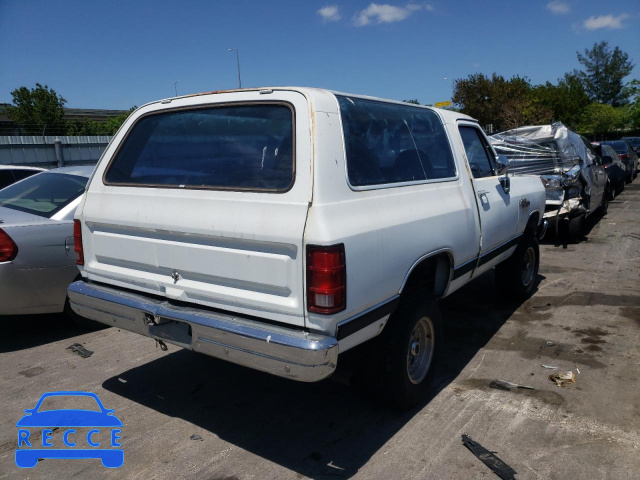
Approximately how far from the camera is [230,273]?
2969 millimetres

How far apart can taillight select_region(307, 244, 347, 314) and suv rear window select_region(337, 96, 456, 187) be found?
0.53 metres

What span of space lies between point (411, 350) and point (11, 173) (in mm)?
7114

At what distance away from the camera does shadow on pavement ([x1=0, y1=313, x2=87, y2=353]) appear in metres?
4.98

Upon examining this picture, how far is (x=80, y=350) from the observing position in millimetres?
4773

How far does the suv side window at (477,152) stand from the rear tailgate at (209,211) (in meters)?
2.14

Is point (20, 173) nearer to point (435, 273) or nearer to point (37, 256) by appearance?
point (37, 256)

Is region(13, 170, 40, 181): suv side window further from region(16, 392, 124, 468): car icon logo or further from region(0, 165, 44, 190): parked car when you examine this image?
region(16, 392, 124, 468): car icon logo

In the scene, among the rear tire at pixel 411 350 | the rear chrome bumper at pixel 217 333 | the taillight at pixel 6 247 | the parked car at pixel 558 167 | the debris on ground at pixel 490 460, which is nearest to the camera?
the rear chrome bumper at pixel 217 333

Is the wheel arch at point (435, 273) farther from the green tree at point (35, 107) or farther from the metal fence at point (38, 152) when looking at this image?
the green tree at point (35, 107)

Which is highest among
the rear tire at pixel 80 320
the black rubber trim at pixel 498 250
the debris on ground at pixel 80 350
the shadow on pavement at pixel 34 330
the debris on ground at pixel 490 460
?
the black rubber trim at pixel 498 250

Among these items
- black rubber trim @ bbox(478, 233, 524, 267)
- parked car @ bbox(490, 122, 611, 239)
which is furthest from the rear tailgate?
parked car @ bbox(490, 122, 611, 239)

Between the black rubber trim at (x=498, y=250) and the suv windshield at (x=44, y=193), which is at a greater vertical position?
the suv windshield at (x=44, y=193)

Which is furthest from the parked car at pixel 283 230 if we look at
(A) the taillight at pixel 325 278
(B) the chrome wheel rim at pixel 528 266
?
(B) the chrome wheel rim at pixel 528 266

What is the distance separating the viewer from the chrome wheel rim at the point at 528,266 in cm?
598
